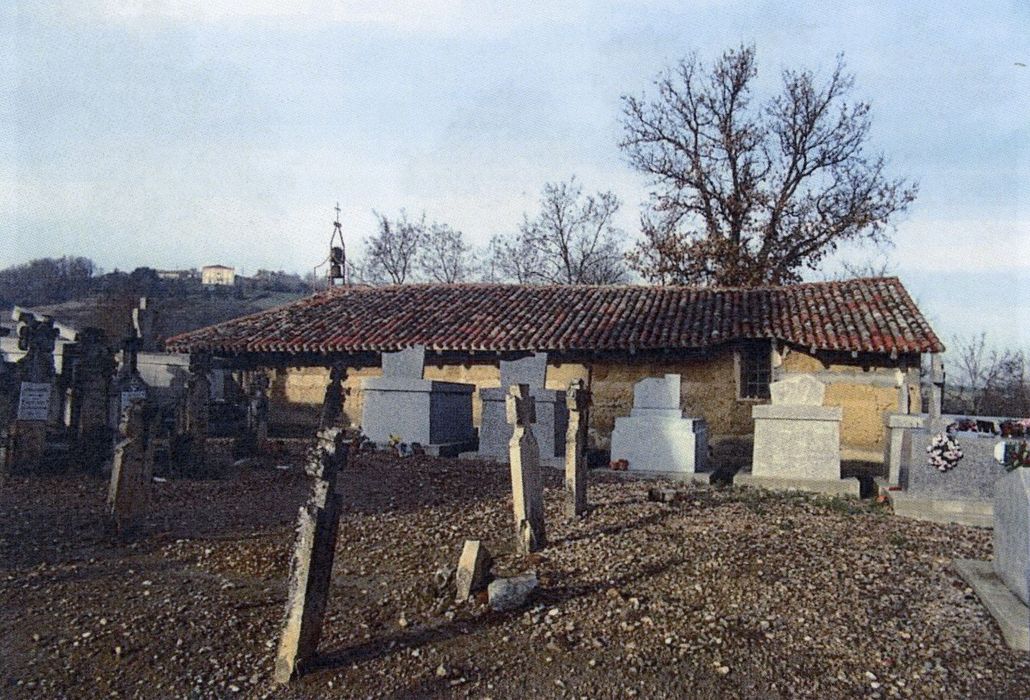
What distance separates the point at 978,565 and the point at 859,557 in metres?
0.94

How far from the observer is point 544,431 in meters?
13.9

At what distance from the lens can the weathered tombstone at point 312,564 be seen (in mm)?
4328

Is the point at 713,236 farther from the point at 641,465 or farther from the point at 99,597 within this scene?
the point at 99,597

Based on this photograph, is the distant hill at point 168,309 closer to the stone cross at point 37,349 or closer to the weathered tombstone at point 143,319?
the weathered tombstone at point 143,319

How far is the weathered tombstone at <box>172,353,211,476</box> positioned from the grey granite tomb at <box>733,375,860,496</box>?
339 inches

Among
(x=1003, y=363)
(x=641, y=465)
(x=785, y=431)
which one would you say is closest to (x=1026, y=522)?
(x=785, y=431)

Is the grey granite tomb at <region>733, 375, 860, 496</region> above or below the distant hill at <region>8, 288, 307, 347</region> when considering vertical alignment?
below

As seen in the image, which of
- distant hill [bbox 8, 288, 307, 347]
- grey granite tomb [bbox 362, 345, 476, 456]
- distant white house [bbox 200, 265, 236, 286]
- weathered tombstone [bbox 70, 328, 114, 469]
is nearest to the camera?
weathered tombstone [bbox 70, 328, 114, 469]

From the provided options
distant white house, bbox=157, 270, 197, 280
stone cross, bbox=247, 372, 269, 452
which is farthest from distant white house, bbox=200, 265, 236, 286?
stone cross, bbox=247, 372, 269, 452

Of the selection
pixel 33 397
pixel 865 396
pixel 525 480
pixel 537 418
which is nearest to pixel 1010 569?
pixel 525 480

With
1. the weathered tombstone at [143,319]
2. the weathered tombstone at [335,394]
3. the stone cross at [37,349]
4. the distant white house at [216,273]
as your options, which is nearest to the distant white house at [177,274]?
the distant white house at [216,273]

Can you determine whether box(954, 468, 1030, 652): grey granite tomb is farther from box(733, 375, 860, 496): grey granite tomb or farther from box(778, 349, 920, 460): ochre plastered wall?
box(778, 349, 920, 460): ochre plastered wall

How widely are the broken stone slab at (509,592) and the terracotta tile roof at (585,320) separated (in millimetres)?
11150

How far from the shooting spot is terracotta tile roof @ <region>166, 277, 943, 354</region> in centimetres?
1597
